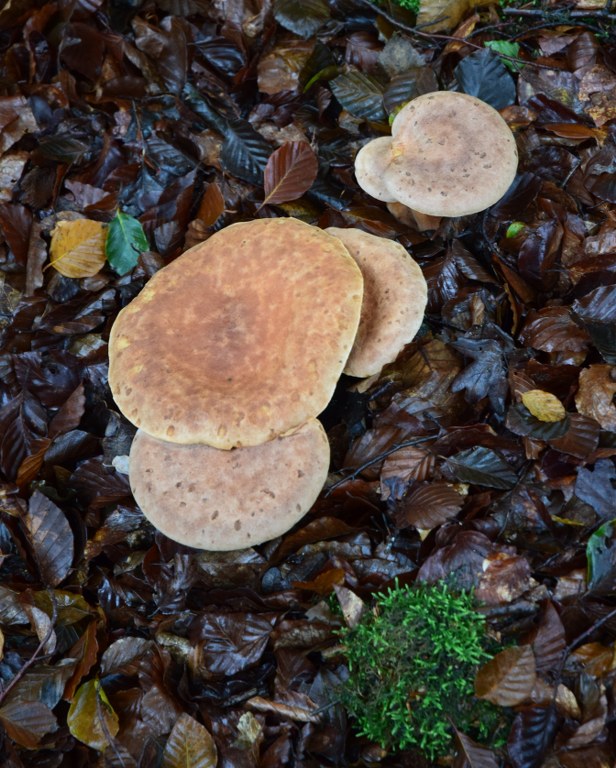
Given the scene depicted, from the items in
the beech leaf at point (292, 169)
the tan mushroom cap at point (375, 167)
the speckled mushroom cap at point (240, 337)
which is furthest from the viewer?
the beech leaf at point (292, 169)

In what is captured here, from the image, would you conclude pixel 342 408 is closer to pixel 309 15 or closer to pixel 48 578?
pixel 48 578

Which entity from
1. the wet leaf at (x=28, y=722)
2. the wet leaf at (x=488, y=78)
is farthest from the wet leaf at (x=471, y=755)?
the wet leaf at (x=488, y=78)

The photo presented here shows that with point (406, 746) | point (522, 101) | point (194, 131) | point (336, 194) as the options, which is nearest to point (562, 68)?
point (522, 101)

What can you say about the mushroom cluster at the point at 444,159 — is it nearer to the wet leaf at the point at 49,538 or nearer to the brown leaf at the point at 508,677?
the brown leaf at the point at 508,677

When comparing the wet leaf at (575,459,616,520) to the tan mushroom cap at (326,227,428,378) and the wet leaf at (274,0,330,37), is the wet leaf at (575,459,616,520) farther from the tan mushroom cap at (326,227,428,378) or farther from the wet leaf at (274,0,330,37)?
the wet leaf at (274,0,330,37)

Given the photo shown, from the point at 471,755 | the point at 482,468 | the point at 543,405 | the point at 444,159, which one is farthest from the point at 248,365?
the point at 471,755

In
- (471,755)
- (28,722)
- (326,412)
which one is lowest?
(28,722)

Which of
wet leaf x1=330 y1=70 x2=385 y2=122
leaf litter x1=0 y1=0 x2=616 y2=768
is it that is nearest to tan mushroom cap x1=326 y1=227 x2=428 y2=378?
leaf litter x1=0 y1=0 x2=616 y2=768

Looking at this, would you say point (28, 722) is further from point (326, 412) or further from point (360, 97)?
point (360, 97)
